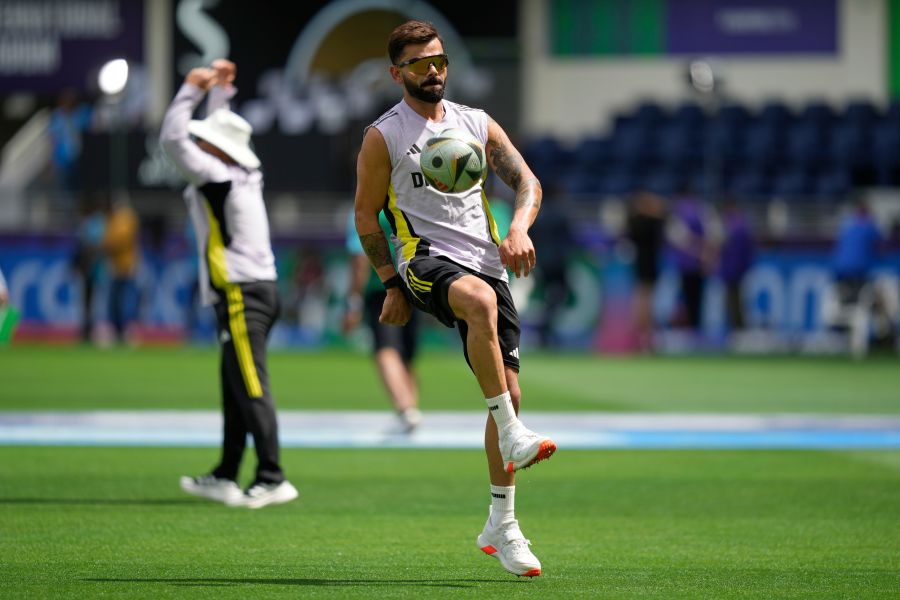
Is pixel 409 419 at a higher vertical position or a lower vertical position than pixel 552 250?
lower

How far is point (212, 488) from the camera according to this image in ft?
28.0

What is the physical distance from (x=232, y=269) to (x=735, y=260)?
48.5 ft

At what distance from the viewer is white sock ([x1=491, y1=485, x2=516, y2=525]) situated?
6250 millimetres

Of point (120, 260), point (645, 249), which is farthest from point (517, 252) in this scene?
point (120, 260)

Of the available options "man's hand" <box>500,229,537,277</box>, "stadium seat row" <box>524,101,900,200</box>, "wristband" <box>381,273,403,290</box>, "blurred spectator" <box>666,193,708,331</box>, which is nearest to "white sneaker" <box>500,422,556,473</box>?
"man's hand" <box>500,229,537,277</box>

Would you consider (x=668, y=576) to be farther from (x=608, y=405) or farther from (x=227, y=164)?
(x=608, y=405)

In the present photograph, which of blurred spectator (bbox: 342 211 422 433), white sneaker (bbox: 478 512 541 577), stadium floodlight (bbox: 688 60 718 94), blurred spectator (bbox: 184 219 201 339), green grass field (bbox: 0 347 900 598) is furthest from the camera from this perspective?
stadium floodlight (bbox: 688 60 718 94)

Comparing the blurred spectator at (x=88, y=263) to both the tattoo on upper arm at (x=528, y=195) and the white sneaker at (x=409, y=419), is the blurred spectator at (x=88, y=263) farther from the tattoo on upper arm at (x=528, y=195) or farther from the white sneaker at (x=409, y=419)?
the tattoo on upper arm at (x=528, y=195)

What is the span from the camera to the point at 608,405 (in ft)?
47.3

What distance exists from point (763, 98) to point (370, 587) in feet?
91.5

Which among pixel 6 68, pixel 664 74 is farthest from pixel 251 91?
pixel 664 74

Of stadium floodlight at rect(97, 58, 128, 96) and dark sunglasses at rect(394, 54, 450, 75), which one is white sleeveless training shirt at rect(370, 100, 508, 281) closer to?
dark sunglasses at rect(394, 54, 450, 75)

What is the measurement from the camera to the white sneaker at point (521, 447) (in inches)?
231

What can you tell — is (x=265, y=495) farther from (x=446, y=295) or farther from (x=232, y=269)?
(x=446, y=295)
